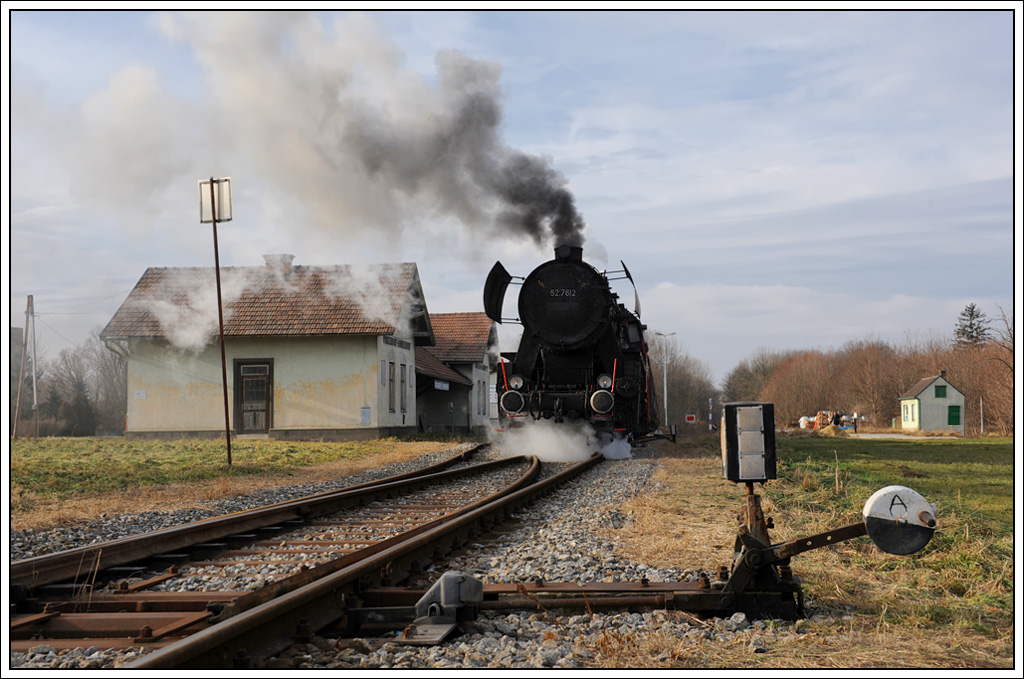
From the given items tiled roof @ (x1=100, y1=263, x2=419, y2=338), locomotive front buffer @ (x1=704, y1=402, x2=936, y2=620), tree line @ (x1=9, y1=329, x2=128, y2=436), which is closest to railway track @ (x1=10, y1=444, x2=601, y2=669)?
locomotive front buffer @ (x1=704, y1=402, x2=936, y2=620)


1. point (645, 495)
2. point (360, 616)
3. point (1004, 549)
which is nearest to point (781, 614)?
point (360, 616)

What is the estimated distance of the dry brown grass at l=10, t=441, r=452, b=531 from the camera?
8.00m

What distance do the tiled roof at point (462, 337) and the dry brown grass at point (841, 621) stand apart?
32359mm

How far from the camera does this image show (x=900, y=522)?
3656 mm

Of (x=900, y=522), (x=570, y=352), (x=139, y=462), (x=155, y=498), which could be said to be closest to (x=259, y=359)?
(x=139, y=462)

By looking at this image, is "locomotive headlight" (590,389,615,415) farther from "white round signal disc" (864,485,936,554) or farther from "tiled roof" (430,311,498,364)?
"tiled roof" (430,311,498,364)

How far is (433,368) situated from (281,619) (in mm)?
30456

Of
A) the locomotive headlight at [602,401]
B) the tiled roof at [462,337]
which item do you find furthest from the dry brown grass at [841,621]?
the tiled roof at [462,337]

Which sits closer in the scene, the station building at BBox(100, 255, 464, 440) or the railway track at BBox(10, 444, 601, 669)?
the railway track at BBox(10, 444, 601, 669)

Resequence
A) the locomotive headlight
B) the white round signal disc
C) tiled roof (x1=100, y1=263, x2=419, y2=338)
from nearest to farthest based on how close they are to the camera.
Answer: the white round signal disc → the locomotive headlight → tiled roof (x1=100, y1=263, x2=419, y2=338)

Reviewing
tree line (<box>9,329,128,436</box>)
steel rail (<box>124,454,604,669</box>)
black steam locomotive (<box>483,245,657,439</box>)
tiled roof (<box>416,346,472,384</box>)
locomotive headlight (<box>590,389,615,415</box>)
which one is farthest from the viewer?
tree line (<box>9,329,128,436</box>)

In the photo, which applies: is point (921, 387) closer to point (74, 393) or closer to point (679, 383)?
point (679, 383)

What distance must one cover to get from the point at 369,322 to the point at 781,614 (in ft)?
70.5

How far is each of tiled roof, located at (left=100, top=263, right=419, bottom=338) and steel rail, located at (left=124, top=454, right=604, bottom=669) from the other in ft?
64.8
